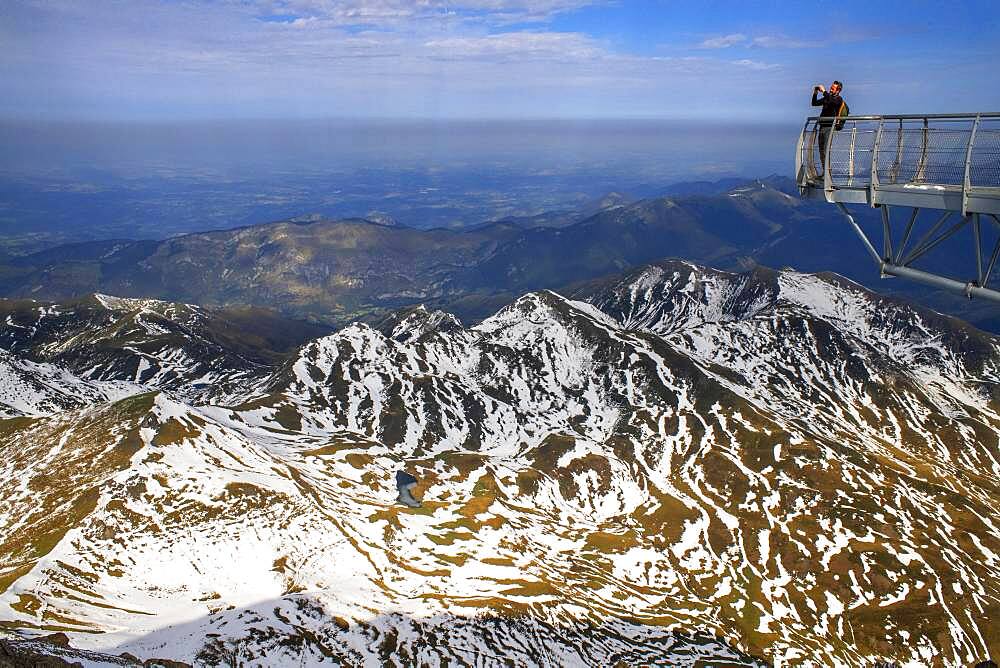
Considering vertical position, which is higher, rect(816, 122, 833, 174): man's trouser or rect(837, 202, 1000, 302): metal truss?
rect(816, 122, 833, 174): man's trouser

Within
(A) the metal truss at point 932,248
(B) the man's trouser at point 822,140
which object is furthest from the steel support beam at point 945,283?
(B) the man's trouser at point 822,140

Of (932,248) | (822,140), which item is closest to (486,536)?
(822,140)

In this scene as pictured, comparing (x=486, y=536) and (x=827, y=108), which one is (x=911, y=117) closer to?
(x=827, y=108)

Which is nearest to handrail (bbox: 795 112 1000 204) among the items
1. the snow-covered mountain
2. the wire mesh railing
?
the wire mesh railing

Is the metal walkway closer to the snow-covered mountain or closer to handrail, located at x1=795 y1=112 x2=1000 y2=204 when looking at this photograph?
handrail, located at x1=795 y1=112 x2=1000 y2=204

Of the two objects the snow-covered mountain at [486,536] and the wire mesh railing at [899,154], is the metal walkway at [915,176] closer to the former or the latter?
the wire mesh railing at [899,154]
